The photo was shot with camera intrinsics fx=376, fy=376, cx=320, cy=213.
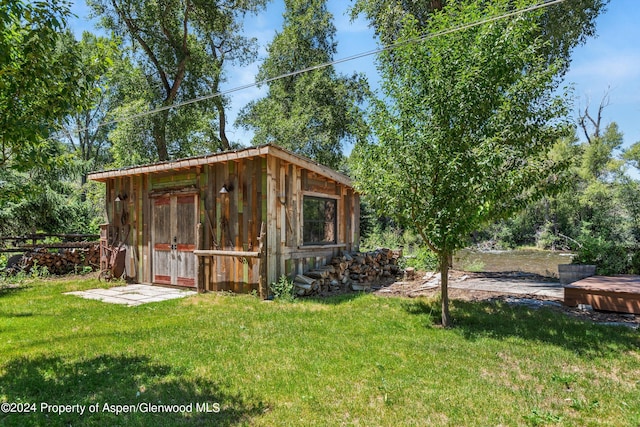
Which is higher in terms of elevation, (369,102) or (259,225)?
(369,102)

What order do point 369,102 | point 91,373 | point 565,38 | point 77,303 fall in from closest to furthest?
point 91,373 → point 369,102 → point 77,303 → point 565,38

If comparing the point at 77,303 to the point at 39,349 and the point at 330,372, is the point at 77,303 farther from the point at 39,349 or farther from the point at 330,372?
the point at 330,372

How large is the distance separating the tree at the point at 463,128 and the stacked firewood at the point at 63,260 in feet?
30.2

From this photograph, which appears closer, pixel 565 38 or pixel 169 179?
pixel 169 179

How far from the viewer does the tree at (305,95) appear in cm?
1702

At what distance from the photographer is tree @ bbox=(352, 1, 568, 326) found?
4598 millimetres

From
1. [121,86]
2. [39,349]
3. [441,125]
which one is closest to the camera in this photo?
[39,349]

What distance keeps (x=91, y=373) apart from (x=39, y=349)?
1.18 m

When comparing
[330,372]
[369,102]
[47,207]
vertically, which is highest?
[369,102]

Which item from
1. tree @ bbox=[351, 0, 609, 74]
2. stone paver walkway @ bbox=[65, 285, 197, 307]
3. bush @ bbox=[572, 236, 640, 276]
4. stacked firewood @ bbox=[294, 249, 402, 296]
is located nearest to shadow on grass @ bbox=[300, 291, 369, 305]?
stacked firewood @ bbox=[294, 249, 402, 296]

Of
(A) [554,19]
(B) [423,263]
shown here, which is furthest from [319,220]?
(A) [554,19]

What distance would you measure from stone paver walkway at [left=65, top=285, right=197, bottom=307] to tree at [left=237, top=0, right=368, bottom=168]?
32.9 ft

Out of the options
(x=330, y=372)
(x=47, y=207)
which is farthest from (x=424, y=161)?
(x=47, y=207)

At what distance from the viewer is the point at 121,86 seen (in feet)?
47.6
